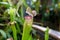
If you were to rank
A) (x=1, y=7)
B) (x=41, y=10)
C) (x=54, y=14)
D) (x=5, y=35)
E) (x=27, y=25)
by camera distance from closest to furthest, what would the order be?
(x=27, y=25) → (x=5, y=35) → (x=1, y=7) → (x=54, y=14) → (x=41, y=10)

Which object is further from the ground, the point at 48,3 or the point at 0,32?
the point at 48,3

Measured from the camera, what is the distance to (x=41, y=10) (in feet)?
4.47

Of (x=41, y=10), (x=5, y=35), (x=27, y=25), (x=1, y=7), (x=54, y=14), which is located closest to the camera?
(x=27, y=25)

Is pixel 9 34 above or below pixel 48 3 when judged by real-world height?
below

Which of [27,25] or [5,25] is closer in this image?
[27,25]

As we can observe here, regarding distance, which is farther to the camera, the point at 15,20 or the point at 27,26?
the point at 15,20

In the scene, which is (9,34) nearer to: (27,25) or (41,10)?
(27,25)

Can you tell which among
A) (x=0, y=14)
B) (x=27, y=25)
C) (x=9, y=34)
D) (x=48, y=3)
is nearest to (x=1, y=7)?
(x=0, y=14)

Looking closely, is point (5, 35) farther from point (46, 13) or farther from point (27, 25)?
point (46, 13)

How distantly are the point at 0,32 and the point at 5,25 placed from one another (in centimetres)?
5

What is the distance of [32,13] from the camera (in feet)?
1.04

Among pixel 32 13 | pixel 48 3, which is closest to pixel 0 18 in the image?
pixel 32 13

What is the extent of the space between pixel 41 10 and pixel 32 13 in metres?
1.06

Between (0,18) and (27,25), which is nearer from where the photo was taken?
(27,25)
